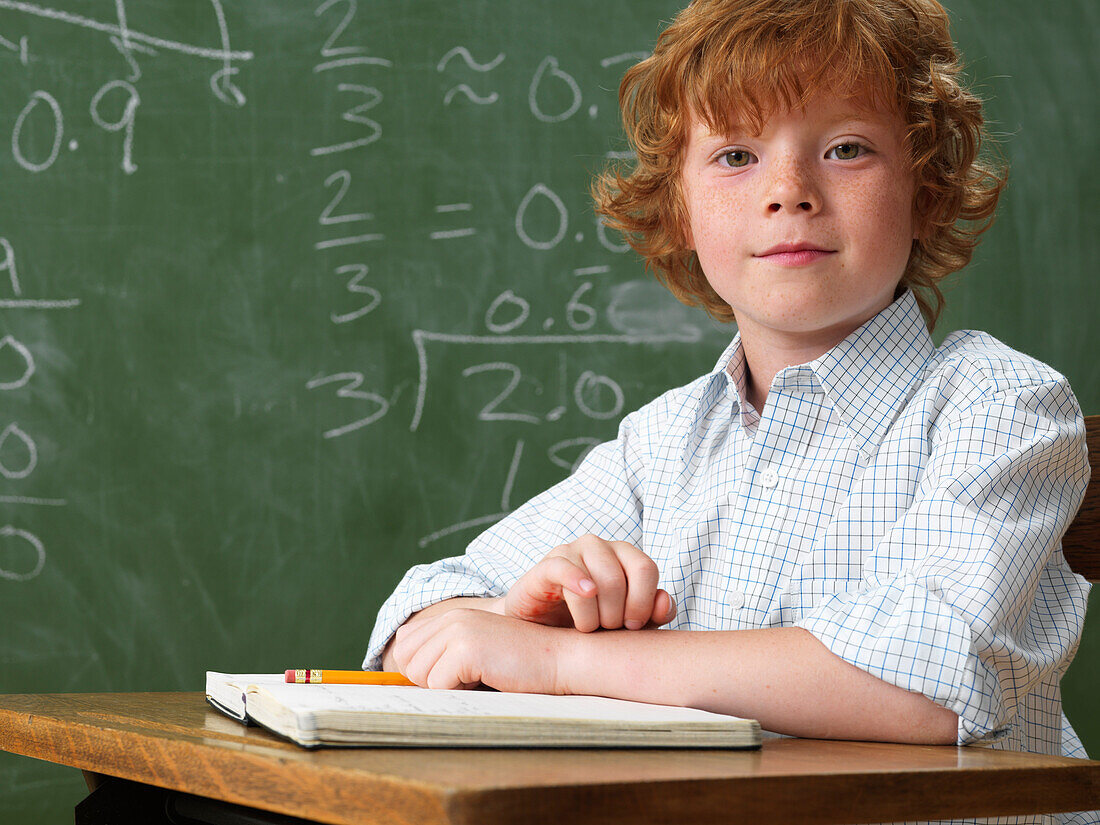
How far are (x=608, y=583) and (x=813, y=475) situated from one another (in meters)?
0.32

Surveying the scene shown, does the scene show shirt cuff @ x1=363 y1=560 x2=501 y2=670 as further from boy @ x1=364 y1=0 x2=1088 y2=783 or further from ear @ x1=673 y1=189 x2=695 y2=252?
ear @ x1=673 y1=189 x2=695 y2=252

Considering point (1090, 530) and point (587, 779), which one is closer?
point (587, 779)

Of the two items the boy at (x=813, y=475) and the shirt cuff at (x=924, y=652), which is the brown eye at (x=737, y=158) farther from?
the shirt cuff at (x=924, y=652)

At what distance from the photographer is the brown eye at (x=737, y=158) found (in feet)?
3.37

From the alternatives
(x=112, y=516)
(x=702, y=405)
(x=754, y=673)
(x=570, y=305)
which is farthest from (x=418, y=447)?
(x=754, y=673)

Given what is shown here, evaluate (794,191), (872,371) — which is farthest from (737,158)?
(872,371)

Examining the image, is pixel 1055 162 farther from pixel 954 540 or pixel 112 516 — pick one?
pixel 112 516

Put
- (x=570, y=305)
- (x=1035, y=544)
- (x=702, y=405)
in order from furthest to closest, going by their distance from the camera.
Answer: (x=570, y=305), (x=702, y=405), (x=1035, y=544)

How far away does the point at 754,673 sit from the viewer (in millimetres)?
699

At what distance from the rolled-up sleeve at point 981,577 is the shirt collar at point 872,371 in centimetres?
7

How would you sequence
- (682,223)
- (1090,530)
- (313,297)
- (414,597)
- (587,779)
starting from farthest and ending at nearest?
(313,297) < (682,223) < (1090,530) < (414,597) < (587,779)

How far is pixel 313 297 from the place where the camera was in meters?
1.89

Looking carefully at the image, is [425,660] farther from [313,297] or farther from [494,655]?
[313,297]

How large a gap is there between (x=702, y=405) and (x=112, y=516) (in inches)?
44.3
